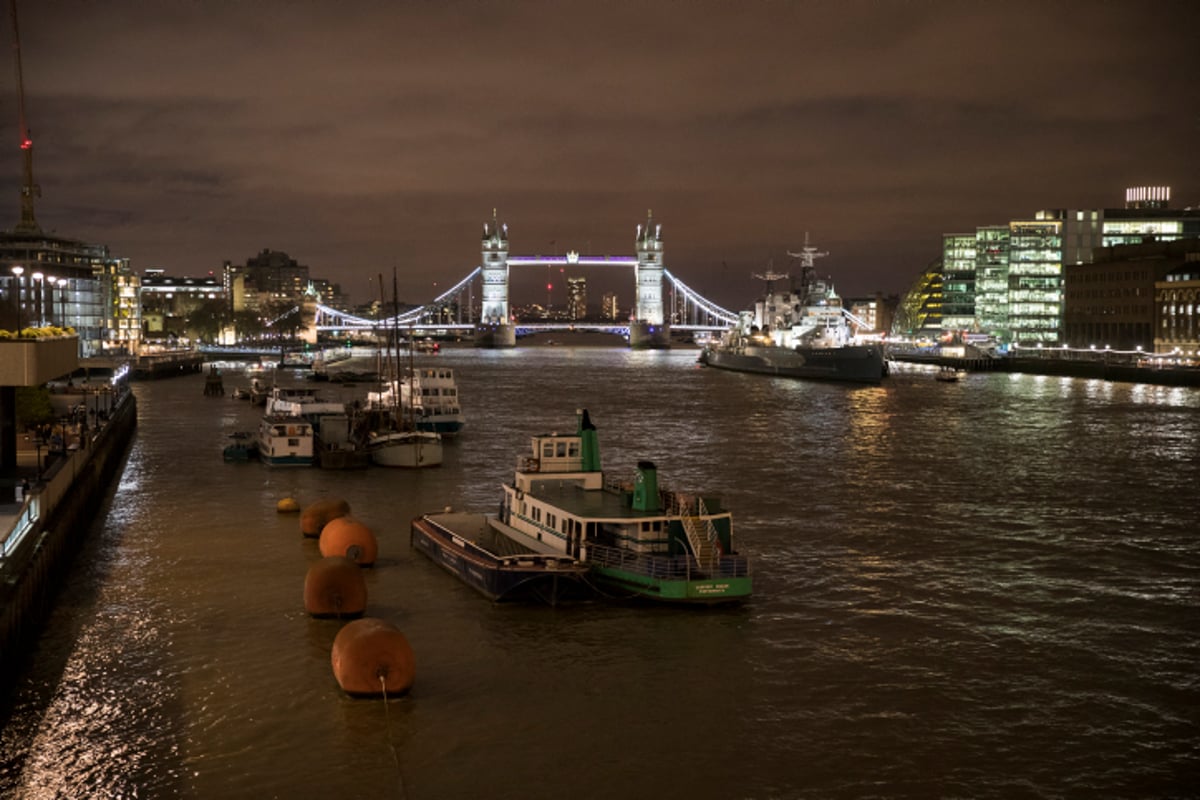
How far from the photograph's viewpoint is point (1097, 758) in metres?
12.4

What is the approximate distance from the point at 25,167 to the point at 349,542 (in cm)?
9572

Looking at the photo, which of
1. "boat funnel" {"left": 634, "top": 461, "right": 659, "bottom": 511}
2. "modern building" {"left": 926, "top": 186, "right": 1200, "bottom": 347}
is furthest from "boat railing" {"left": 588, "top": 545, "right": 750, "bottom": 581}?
"modern building" {"left": 926, "top": 186, "right": 1200, "bottom": 347}

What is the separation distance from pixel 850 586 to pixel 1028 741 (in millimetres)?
6506

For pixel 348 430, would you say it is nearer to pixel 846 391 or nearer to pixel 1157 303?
pixel 846 391

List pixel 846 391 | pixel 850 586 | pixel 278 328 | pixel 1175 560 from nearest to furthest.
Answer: pixel 850 586, pixel 1175 560, pixel 846 391, pixel 278 328

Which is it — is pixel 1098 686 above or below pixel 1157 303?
below

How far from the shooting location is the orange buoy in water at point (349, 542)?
63.7 feet

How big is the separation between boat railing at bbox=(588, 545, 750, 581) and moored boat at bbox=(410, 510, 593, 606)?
14.9 inches

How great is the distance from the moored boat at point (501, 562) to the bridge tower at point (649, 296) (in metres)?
152

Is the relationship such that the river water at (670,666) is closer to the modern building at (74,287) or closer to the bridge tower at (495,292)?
the modern building at (74,287)

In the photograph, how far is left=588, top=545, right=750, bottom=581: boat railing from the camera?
56.5 feet

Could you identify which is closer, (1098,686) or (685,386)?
(1098,686)

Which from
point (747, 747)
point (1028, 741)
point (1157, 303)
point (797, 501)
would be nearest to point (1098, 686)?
point (1028, 741)

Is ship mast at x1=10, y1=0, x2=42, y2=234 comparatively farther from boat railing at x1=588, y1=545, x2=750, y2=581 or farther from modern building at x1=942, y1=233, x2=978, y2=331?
modern building at x1=942, y1=233, x2=978, y2=331
